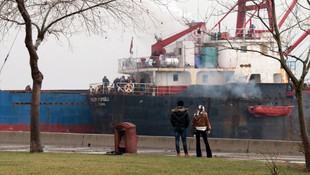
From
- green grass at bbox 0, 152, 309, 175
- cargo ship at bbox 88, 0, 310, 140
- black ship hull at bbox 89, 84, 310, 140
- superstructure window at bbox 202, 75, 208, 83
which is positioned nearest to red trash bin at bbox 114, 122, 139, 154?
green grass at bbox 0, 152, 309, 175

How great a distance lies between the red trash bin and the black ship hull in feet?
68.1

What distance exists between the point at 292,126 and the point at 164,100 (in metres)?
8.37

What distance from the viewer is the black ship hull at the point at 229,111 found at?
3841 cm

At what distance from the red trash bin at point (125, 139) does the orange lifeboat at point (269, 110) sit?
839 inches

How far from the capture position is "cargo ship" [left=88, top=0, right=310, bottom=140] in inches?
1515

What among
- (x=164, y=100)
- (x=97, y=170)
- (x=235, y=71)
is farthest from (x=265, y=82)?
(x=97, y=170)

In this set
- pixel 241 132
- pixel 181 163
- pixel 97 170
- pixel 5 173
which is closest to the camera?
pixel 5 173

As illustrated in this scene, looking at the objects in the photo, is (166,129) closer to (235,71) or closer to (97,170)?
(235,71)

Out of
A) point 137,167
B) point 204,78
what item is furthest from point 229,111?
point 137,167

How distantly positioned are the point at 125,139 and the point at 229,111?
21716 millimetres

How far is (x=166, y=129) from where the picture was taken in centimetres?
3909

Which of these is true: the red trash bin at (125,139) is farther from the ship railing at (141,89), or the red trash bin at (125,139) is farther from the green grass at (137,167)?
the ship railing at (141,89)

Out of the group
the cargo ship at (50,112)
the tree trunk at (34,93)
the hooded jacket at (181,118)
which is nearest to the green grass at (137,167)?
the hooded jacket at (181,118)

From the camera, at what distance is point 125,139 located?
17766 millimetres
